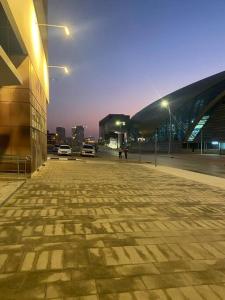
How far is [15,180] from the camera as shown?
51.3 feet

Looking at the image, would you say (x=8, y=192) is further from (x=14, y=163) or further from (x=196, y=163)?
(x=196, y=163)

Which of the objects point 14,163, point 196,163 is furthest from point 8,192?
point 196,163

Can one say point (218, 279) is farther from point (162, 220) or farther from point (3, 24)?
point (3, 24)

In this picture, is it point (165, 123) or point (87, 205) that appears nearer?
point (87, 205)

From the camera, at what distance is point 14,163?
16938 millimetres

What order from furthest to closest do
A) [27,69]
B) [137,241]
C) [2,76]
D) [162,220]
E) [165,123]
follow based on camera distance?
[165,123] < [27,69] < [2,76] < [162,220] < [137,241]

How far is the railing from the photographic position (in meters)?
16.8

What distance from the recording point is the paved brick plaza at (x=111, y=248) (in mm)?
4352

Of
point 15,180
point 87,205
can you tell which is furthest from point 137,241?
point 15,180

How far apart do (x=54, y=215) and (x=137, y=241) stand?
2923 millimetres

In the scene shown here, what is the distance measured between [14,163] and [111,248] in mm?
12121

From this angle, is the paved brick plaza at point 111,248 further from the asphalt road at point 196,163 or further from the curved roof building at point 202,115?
the curved roof building at point 202,115

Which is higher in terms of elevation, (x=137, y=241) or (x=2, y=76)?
(x=2, y=76)

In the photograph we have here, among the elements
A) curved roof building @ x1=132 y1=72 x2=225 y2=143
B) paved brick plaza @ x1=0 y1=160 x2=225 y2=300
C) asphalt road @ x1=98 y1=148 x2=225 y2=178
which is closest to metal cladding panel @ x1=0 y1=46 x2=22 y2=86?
paved brick plaza @ x1=0 y1=160 x2=225 y2=300
